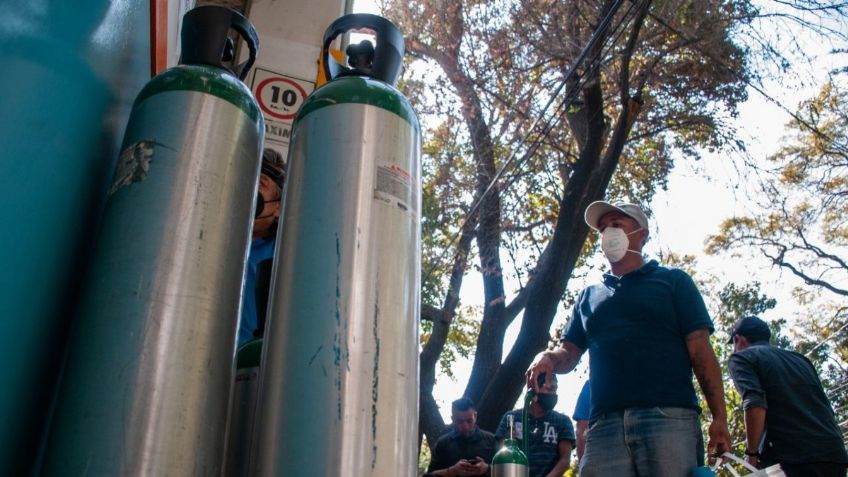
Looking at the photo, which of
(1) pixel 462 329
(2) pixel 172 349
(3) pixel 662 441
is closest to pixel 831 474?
(3) pixel 662 441

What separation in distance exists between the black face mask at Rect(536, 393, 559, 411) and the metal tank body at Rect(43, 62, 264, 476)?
421 centimetres

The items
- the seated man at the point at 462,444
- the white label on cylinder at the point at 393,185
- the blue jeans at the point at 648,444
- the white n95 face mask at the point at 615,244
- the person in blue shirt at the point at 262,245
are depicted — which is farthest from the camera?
the seated man at the point at 462,444

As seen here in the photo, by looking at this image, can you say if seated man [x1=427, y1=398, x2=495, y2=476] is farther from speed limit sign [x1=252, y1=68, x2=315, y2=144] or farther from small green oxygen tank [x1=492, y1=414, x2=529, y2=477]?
speed limit sign [x1=252, y1=68, x2=315, y2=144]

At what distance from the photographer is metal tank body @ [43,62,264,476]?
104cm

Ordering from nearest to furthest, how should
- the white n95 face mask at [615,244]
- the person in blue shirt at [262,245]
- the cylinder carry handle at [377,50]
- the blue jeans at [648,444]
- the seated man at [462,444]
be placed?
the cylinder carry handle at [377,50], the person in blue shirt at [262,245], the blue jeans at [648,444], the white n95 face mask at [615,244], the seated man at [462,444]

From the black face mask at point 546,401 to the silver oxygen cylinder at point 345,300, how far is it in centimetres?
407

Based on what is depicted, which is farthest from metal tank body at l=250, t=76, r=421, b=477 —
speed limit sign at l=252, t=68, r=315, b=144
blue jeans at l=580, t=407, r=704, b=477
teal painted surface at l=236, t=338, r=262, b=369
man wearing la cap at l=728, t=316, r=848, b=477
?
man wearing la cap at l=728, t=316, r=848, b=477

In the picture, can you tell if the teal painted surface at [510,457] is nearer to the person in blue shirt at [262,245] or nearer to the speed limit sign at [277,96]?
the person in blue shirt at [262,245]

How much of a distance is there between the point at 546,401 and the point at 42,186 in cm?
454

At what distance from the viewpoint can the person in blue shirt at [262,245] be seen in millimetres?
1945

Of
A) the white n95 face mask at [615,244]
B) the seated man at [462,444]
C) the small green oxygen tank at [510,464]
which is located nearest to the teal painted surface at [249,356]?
the small green oxygen tank at [510,464]

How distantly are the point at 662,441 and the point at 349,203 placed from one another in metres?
2.01

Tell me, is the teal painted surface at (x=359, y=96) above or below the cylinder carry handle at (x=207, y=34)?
below

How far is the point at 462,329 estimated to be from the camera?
14.7 m
